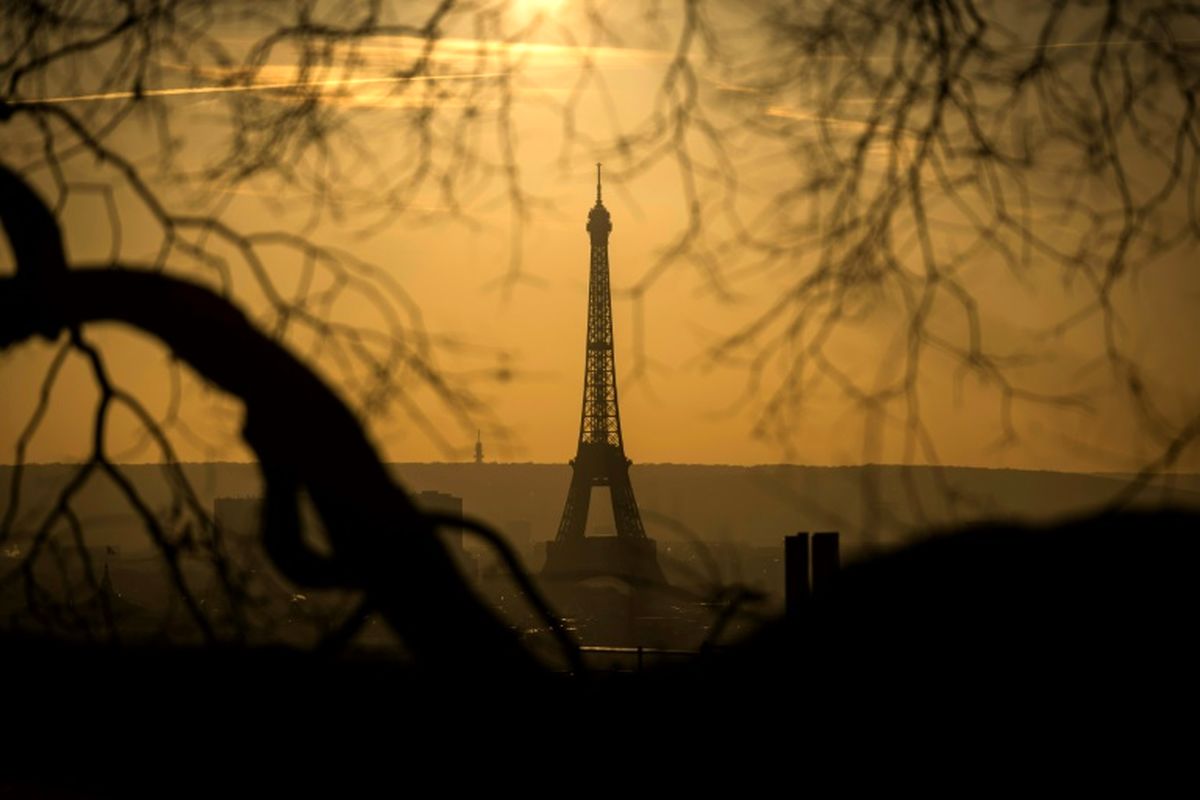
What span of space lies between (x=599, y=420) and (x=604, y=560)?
154 inches

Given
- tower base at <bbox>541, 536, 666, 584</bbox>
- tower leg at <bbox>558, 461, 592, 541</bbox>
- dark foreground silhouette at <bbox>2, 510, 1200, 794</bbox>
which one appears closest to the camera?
dark foreground silhouette at <bbox>2, 510, 1200, 794</bbox>

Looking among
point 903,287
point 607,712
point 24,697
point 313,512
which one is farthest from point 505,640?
point 24,697

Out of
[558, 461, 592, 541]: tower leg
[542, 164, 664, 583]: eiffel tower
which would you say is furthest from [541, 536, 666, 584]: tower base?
[558, 461, 592, 541]: tower leg

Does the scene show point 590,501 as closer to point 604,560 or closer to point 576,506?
point 576,506

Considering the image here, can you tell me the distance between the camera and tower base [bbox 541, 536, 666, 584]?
165 inches

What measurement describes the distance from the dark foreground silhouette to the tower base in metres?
0.32

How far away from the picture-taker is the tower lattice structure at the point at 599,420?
462cm

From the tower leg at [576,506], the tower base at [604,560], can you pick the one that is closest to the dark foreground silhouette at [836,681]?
the tower base at [604,560]

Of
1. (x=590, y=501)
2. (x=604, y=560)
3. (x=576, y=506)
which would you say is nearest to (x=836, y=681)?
(x=604, y=560)

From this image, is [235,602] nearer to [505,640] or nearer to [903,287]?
[505,640]

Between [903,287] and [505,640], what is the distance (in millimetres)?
1564

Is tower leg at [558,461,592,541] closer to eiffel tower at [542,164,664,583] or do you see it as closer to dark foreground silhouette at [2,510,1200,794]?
eiffel tower at [542,164,664,583]

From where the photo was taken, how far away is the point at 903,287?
4066 millimetres

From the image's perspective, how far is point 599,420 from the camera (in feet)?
30.0
